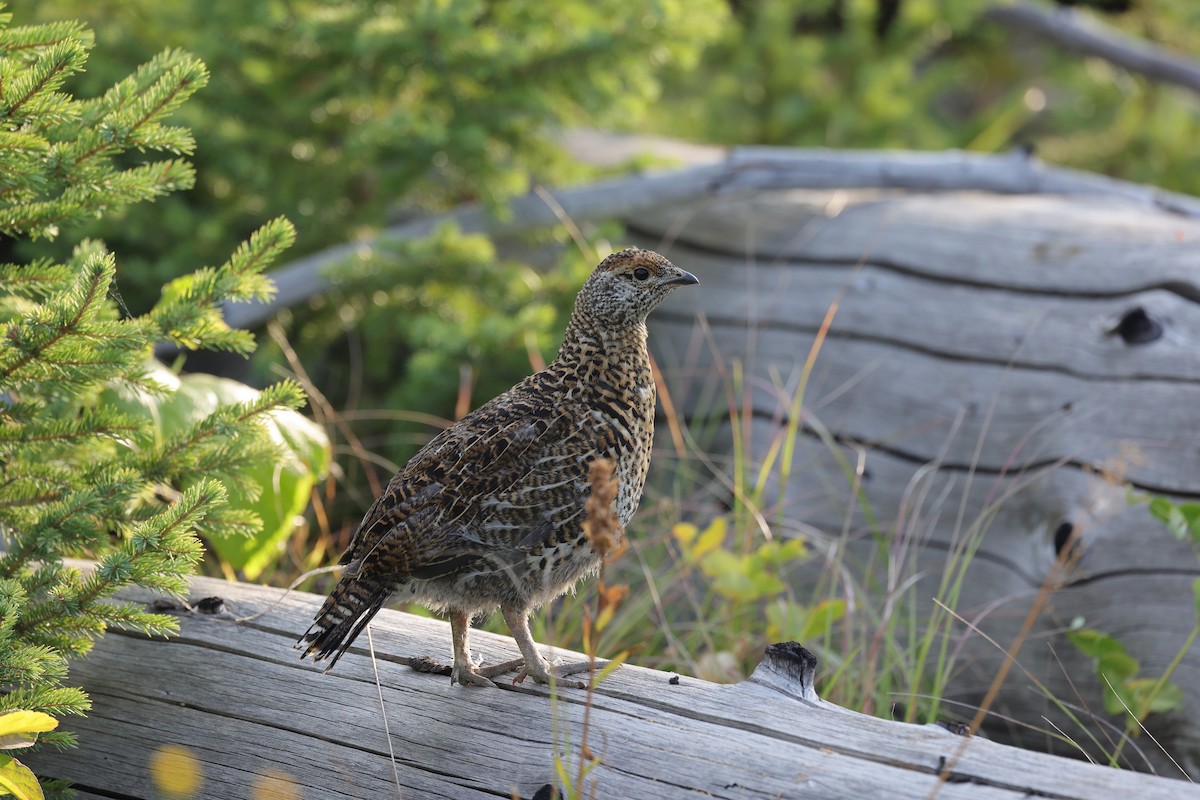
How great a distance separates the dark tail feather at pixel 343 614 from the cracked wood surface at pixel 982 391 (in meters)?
1.78

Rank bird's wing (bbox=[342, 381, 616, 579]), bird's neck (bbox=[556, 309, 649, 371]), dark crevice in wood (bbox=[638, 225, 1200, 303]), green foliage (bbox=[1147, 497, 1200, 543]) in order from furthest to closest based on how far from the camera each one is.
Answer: dark crevice in wood (bbox=[638, 225, 1200, 303]) → green foliage (bbox=[1147, 497, 1200, 543]) → bird's neck (bbox=[556, 309, 649, 371]) → bird's wing (bbox=[342, 381, 616, 579])

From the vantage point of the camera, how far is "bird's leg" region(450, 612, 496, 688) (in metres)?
2.90

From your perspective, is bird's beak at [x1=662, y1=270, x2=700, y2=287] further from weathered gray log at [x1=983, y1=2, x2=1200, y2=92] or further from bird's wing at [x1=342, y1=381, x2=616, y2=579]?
weathered gray log at [x1=983, y1=2, x2=1200, y2=92]

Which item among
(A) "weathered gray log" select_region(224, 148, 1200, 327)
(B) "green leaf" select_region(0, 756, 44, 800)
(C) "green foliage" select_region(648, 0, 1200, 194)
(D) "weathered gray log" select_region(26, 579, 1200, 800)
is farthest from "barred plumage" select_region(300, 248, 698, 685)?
(C) "green foliage" select_region(648, 0, 1200, 194)

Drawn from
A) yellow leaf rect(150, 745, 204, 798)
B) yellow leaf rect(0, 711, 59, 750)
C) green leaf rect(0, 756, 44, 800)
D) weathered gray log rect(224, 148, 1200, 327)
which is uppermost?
yellow leaf rect(0, 711, 59, 750)

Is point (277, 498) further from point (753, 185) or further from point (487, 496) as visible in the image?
point (753, 185)

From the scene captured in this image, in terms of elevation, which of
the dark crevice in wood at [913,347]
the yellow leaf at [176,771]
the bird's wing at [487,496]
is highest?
the bird's wing at [487,496]

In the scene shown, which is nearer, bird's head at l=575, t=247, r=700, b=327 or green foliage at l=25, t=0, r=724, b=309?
bird's head at l=575, t=247, r=700, b=327

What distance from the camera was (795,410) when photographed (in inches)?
164

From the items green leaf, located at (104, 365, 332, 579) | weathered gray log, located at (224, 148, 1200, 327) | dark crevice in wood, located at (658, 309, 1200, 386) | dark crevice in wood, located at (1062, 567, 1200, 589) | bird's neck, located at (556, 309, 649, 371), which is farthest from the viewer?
weathered gray log, located at (224, 148, 1200, 327)

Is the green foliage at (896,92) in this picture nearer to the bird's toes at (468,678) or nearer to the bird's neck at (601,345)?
the bird's neck at (601,345)

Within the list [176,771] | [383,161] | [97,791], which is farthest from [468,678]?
[383,161]

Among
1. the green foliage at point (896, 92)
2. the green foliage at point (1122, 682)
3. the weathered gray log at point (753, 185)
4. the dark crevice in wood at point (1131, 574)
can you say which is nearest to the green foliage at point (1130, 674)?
the green foliage at point (1122, 682)

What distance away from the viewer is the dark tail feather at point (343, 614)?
2.72 metres
